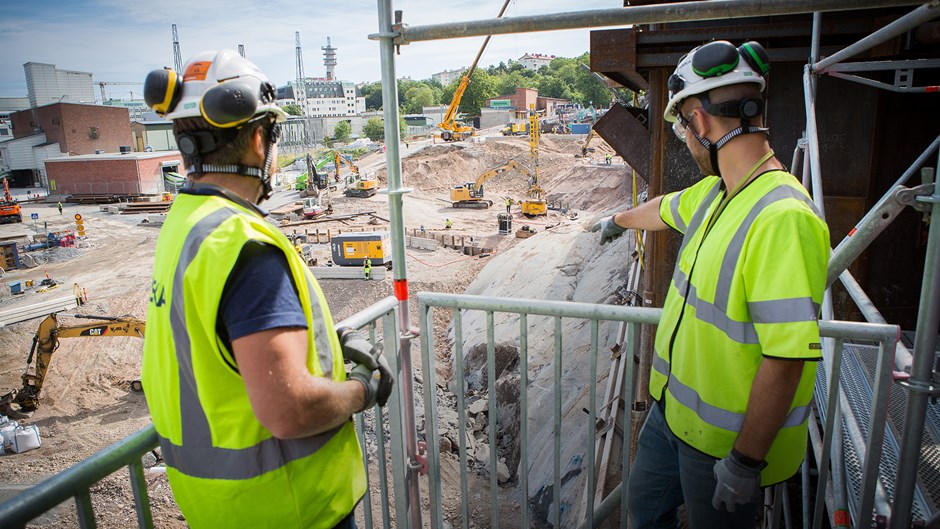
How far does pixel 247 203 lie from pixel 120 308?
2190cm

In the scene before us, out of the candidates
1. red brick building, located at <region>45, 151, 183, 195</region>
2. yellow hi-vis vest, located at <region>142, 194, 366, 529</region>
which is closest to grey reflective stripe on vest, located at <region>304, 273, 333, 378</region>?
yellow hi-vis vest, located at <region>142, 194, 366, 529</region>

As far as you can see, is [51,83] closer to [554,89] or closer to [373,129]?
[373,129]

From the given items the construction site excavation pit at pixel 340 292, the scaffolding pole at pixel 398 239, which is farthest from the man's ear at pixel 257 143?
the construction site excavation pit at pixel 340 292

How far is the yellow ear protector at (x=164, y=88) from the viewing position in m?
1.76

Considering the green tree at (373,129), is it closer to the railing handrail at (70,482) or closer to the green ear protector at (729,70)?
the green ear protector at (729,70)

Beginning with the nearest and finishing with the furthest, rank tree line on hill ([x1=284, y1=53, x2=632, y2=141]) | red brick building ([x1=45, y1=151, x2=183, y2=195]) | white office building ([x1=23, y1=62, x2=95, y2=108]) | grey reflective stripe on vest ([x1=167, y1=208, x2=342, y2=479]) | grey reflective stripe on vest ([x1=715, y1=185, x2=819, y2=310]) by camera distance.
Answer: grey reflective stripe on vest ([x1=167, y1=208, x2=342, y2=479]) → grey reflective stripe on vest ([x1=715, y1=185, x2=819, y2=310]) → red brick building ([x1=45, y1=151, x2=183, y2=195]) → white office building ([x1=23, y1=62, x2=95, y2=108]) → tree line on hill ([x1=284, y1=53, x2=632, y2=141])

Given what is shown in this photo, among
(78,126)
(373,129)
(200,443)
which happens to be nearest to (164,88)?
(200,443)

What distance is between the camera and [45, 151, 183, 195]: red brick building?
45438 millimetres

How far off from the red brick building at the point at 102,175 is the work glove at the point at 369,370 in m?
49.6

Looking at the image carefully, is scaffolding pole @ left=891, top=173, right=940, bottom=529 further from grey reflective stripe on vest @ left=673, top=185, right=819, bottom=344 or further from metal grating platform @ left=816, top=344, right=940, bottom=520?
grey reflective stripe on vest @ left=673, top=185, right=819, bottom=344

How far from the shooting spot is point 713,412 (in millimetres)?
2160

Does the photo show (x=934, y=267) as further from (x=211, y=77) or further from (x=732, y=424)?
(x=211, y=77)

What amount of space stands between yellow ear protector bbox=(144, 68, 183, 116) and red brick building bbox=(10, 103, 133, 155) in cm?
6249

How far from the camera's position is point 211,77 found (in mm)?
1800
